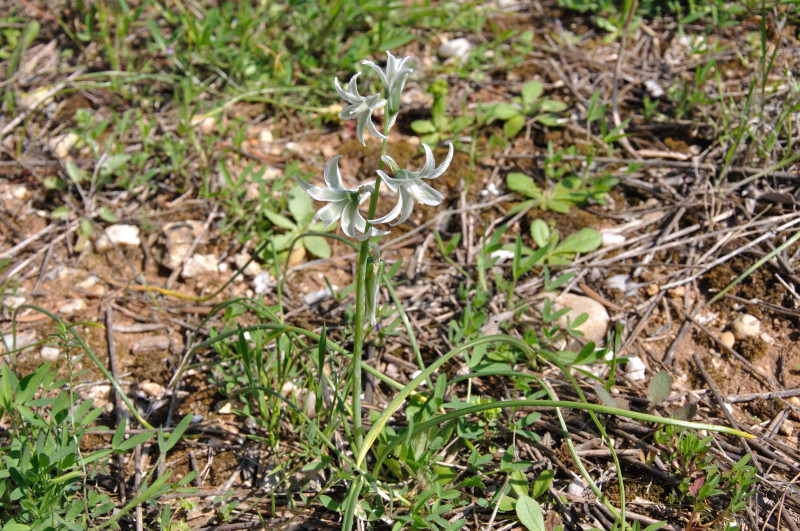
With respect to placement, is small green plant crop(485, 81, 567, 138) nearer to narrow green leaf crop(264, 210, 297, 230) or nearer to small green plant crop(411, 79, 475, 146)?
small green plant crop(411, 79, 475, 146)

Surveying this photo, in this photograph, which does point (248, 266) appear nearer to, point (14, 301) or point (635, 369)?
point (14, 301)

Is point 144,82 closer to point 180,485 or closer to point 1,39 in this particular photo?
point 1,39

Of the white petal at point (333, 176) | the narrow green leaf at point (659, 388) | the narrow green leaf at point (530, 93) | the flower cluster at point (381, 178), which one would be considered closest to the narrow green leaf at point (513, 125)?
the narrow green leaf at point (530, 93)

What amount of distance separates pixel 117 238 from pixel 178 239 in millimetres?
333

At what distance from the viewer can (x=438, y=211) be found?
3.17m

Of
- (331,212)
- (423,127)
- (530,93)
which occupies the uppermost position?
(331,212)

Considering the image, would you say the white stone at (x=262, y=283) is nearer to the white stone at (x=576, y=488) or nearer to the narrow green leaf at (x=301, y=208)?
the narrow green leaf at (x=301, y=208)

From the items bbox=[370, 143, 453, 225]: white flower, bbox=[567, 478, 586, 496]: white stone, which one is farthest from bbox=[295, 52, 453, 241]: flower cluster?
bbox=[567, 478, 586, 496]: white stone

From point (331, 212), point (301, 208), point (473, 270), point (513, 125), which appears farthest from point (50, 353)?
point (513, 125)

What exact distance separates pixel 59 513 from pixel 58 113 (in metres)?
2.63

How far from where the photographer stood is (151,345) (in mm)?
2678

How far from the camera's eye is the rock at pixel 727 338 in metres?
2.52

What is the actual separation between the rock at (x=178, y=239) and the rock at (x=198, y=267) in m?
0.07

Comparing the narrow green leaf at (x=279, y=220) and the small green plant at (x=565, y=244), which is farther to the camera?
the narrow green leaf at (x=279, y=220)
